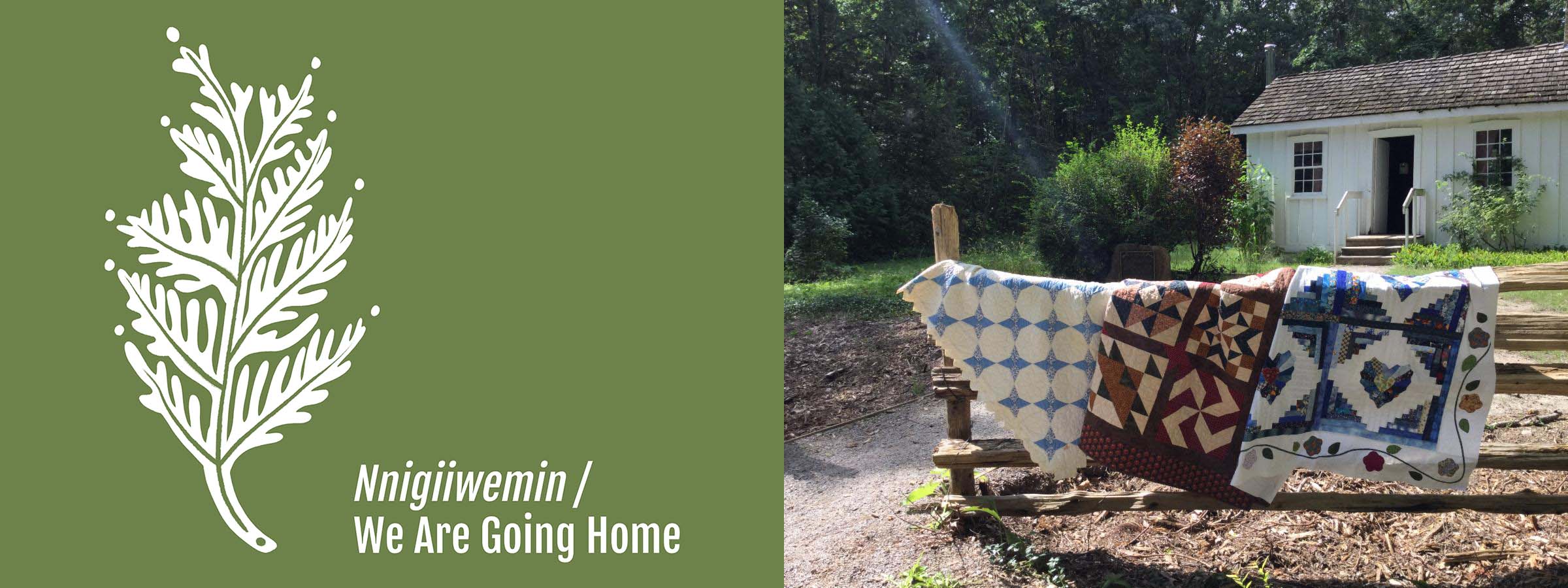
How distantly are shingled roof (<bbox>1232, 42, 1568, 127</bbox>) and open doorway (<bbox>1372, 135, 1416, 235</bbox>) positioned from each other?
0.91 meters

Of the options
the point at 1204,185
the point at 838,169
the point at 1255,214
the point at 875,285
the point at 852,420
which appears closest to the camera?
the point at 852,420

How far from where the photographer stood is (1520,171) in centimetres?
1598

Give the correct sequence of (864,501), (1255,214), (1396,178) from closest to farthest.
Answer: (864,501) < (1255,214) < (1396,178)

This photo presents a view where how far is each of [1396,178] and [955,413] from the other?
1704cm

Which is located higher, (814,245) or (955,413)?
(814,245)

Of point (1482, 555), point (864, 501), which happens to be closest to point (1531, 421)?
point (1482, 555)

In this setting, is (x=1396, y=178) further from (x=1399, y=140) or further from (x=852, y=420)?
(x=852, y=420)

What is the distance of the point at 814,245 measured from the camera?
17875mm

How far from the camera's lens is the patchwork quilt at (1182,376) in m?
4.04

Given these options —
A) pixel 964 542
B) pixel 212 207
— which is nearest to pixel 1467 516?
pixel 964 542

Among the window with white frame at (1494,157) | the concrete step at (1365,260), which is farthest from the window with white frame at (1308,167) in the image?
the window with white frame at (1494,157)

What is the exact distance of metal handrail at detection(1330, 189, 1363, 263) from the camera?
56.9ft

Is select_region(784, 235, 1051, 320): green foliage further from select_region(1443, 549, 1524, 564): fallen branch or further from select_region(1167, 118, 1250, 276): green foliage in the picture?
select_region(1443, 549, 1524, 564): fallen branch

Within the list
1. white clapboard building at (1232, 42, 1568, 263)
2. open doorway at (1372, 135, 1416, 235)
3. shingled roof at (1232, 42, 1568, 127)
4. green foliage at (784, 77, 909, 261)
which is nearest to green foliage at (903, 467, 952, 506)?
white clapboard building at (1232, 42, 1568, 263)
